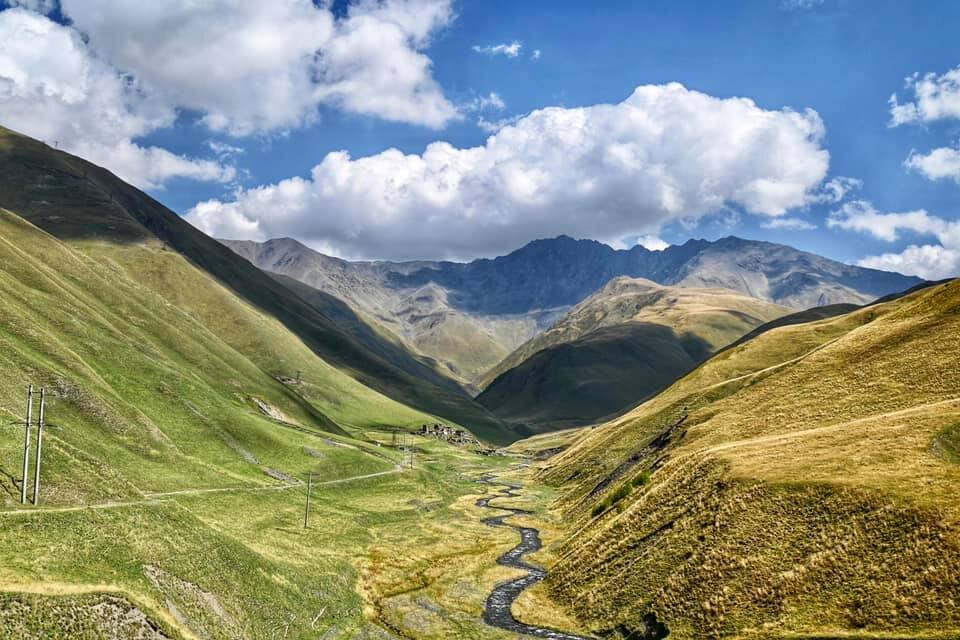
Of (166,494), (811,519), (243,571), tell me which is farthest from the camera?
(166,494)

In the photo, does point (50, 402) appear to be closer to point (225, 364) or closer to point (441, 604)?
point (441, 604)

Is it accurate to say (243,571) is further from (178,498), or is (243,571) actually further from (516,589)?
(178,498)

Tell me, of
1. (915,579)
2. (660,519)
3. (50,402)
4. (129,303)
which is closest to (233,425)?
(50,402)

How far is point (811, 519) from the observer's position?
49.8 metres

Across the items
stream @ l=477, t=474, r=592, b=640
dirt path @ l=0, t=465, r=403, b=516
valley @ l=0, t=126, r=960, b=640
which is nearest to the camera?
valley @ l=0, t=126, r=960, b=640

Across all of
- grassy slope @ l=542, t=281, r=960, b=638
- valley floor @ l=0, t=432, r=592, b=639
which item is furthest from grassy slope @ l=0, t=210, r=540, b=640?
grassy slope @ l=542, t=281, r=960, b=638

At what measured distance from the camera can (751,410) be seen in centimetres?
9675

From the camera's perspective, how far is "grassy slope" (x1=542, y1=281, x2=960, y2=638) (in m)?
42.0

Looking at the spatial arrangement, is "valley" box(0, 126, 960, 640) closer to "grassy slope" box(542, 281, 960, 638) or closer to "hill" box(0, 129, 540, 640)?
"grassy slope" box(542, 281, 960, 638)

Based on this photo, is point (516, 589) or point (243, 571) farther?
point (516, 589)

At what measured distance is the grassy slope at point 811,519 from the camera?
138 feet

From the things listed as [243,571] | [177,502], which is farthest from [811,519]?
[177,502]

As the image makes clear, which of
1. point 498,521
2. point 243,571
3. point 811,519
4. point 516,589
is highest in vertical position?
point 811,519

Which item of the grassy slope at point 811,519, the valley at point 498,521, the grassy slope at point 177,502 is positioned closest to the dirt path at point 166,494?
the grassy slope at point 177,502
